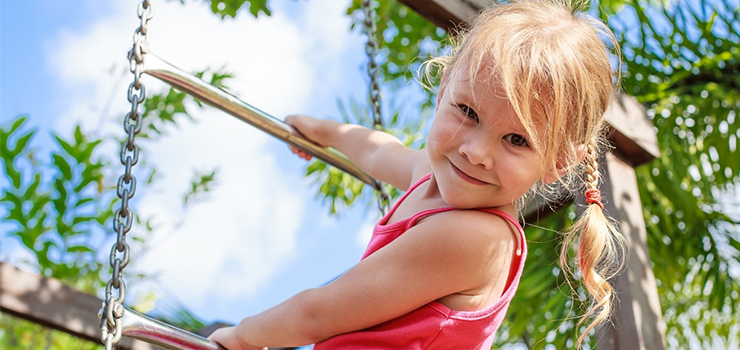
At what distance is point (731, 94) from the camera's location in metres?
3.75

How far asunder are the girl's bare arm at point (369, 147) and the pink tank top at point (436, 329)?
347 millimetres

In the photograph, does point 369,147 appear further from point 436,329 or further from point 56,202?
point 56,202

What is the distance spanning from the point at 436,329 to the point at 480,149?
264 mm

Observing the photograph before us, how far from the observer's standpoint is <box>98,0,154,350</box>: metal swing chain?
1171 millimetres

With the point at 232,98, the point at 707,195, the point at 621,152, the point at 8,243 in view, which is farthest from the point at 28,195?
the point at 707,195

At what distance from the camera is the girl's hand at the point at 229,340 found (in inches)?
52.1

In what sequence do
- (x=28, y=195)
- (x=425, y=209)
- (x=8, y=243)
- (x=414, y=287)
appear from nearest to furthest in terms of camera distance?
(x=414, y=287), (x=425, y=209), (x=28, y=195), (x=8, y=243)

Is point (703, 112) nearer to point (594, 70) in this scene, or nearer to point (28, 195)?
point (594, 70)

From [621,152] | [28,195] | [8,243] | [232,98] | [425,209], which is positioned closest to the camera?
[425,209]

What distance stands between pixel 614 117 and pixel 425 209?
1.00m

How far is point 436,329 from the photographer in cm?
113

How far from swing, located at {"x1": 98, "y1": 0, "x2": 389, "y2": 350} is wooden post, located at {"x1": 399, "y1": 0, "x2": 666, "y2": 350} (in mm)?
254

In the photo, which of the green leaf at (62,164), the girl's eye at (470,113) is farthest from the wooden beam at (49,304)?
the green leaf at (62,164)

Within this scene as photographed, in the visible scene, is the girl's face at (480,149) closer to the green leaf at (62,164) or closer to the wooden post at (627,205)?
the wooden post at (627,205)
